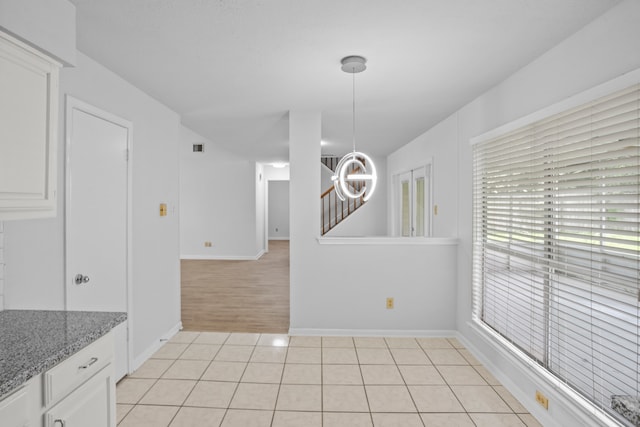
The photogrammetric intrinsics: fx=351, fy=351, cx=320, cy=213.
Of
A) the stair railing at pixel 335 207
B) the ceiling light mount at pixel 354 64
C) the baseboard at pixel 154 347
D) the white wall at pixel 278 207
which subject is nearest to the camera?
the ceiling light mount at pixel 354 64

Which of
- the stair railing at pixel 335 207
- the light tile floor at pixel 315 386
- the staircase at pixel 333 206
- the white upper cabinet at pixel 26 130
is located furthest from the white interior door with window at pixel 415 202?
the white upper cabinet at pixel 26 130

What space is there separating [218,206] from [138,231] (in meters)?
5.60

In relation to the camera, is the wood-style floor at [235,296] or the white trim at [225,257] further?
the white trim at [225,257]

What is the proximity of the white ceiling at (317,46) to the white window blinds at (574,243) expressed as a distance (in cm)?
56

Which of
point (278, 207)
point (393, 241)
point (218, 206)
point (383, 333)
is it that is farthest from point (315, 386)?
point (278, 207)

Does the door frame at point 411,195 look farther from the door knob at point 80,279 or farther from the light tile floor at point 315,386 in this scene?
the door knob at point 80,279

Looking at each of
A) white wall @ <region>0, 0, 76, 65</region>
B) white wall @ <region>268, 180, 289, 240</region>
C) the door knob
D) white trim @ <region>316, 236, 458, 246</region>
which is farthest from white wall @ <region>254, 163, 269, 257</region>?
→ white wall @ <region>0, 0, 76, 65</region>

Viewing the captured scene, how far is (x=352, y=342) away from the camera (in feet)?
12.1

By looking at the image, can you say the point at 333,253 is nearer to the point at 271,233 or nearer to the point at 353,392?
the point at 353,392

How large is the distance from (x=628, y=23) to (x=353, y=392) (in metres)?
2.84

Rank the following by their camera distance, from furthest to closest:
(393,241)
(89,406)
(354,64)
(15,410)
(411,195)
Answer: (411,195), (393,241), (354,64), (89,406), (15,410)

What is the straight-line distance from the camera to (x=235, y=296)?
5.51 metres

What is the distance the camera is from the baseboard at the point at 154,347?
3113 mm

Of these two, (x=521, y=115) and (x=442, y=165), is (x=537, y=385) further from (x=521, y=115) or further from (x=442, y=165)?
(x=442, y=165)
